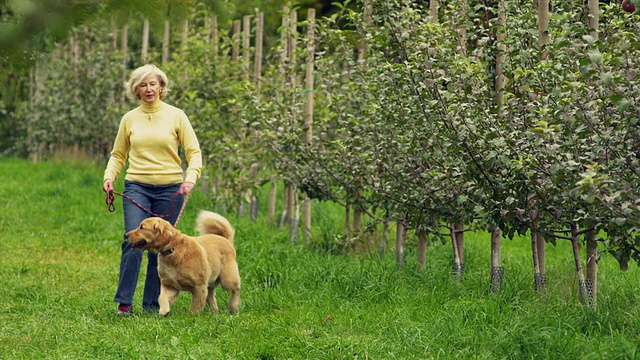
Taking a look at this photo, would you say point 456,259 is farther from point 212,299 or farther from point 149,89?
point 149,89

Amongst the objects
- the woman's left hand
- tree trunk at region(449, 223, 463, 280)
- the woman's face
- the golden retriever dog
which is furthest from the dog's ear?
tree trunk at region(449, 223, 463, 280)

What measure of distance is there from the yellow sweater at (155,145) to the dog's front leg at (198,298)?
78 centimetres

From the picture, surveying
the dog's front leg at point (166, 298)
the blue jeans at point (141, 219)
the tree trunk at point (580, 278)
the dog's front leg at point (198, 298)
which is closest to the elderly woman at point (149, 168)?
the blue jeans at point (141, 219)

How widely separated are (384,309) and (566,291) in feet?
4.04

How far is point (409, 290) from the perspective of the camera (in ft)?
21.7

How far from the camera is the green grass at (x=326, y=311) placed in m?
5.05

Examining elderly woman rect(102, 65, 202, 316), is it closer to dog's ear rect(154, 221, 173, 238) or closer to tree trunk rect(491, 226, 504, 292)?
dog's ear rect(154, 221, 173, 238)

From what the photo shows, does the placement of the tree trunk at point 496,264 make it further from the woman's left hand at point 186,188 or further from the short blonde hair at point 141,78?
the short blonde hair at point 141,78

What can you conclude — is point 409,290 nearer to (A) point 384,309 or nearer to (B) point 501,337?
(A) point 384,309

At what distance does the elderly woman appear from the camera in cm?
664

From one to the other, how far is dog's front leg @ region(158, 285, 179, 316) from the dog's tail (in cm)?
67

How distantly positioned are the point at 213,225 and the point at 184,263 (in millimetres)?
675

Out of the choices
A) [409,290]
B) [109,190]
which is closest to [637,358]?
[409,290]

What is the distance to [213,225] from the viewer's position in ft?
22.7
